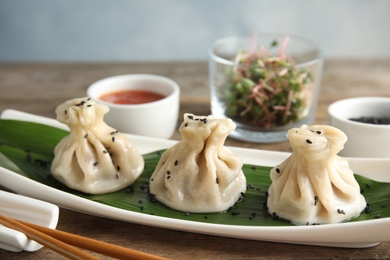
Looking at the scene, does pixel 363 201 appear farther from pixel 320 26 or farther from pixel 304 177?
pixel 320 26

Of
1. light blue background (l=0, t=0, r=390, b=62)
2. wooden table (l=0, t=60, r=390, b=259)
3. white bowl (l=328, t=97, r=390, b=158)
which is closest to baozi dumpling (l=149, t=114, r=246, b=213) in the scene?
wooden table (l=0, t=60, r=390, b=259)

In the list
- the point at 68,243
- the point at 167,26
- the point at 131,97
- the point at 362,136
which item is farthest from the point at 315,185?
the point at 167,26

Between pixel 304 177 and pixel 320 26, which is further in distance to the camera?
pixel 320 26

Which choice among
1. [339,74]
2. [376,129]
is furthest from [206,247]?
[339,74]

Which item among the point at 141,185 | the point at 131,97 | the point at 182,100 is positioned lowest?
the point at 182,100

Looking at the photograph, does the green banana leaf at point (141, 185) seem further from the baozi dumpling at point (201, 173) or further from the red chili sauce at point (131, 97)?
the red chili sauce at point (131, 97)

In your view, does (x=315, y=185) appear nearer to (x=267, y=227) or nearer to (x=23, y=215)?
(x=267, y=227)

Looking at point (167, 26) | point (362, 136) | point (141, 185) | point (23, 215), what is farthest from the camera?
point (167, 26)
